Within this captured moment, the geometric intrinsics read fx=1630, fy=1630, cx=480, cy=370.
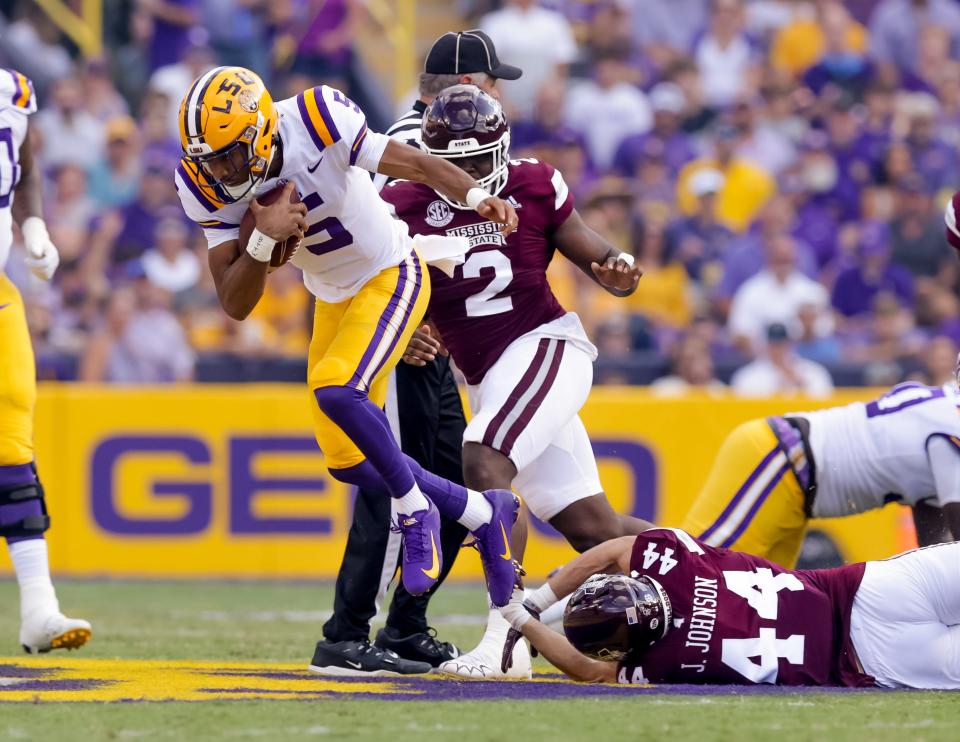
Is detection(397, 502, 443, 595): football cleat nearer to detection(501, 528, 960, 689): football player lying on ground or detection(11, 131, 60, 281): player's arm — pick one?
detection(501, 528, 960, 689): football player lying on ground

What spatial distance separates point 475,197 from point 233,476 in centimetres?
498

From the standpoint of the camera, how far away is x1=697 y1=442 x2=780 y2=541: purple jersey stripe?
661 cm

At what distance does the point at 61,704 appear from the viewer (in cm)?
465

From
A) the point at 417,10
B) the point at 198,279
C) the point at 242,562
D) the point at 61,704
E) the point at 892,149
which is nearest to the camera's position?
the point at 61,704

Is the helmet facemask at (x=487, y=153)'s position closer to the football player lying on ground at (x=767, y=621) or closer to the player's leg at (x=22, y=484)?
the football player lying on ground at (x=767, y=621)

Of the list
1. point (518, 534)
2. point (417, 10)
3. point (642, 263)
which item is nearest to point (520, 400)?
point (518, 534)

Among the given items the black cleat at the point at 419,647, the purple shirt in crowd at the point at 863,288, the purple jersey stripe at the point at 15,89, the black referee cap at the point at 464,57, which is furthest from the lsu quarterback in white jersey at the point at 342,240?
the purple shirt in crowd at the point at 863,288

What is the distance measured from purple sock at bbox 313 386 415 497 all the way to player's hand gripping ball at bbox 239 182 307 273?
0.47 meters

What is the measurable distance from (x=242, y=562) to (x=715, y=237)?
4.59 m

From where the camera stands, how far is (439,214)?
6008 millimetres

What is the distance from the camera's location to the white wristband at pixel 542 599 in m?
5.44

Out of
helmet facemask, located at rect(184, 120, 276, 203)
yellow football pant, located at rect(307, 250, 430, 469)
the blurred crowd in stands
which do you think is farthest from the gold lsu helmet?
the blurred crowd in stands

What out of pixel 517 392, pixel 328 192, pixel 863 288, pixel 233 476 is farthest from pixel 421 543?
pixel 863 288

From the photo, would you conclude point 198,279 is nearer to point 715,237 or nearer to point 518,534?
point 715,237
